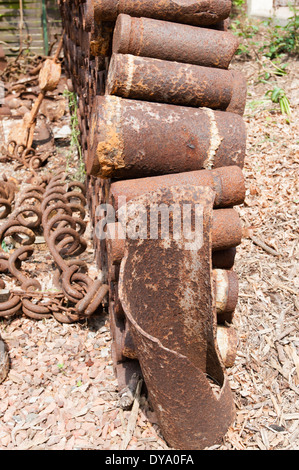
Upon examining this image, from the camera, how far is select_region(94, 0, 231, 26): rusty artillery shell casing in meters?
2.47

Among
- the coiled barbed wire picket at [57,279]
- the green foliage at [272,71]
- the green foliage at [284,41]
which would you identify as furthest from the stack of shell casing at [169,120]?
the green foliage at [284,41]

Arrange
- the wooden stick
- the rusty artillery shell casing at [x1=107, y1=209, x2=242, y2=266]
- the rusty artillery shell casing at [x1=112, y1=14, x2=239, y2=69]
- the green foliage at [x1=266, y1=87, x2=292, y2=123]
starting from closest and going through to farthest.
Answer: the rusty artillery shell casing at [x1=107, y1=209, x2=242, y2=266], the rusty artillery shell casing at [x1=112, y1=14, x2=239, y2=69], the wooden stick, the green foliage at [x1=266, y1=87, x2=292, y2=123]

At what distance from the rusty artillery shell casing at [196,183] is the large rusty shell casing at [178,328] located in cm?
17

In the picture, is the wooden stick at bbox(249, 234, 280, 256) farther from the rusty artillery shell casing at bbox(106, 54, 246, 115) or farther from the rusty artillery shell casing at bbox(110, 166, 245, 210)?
the rusty artillery shell casing at bbox(106, 54, 246, 115)

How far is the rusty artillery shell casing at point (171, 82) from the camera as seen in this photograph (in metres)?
2.46

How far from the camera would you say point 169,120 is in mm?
2461

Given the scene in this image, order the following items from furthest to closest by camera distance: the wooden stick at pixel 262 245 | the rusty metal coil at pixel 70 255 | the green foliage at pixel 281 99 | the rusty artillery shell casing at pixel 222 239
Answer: the green foliage at pixel 281 99 → the wooden stick at pixel 262 245 → the rusty metal coil at pixel 70 255 → the rusty artillery shell casing at pixel 222 239

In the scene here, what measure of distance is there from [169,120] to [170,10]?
2.48 ft

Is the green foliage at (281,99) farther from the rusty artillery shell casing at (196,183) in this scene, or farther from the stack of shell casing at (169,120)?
the rusty artillery shell casing at (196,183)

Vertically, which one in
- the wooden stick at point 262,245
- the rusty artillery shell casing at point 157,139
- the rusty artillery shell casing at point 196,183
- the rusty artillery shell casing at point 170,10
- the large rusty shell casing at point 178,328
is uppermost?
the rusty artillery shell casing at point 170,10

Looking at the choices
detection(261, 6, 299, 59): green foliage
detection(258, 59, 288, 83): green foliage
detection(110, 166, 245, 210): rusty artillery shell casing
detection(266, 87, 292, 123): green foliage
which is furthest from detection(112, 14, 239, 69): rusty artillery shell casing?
detection(261, 6, 299, 59): green foliage

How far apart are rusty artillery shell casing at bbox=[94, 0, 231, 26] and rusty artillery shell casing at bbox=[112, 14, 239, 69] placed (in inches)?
3.4

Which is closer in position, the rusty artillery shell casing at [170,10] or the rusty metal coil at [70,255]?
the rusty artillery shell casing at [170,10]

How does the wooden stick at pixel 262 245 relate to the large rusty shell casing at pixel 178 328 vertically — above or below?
below
